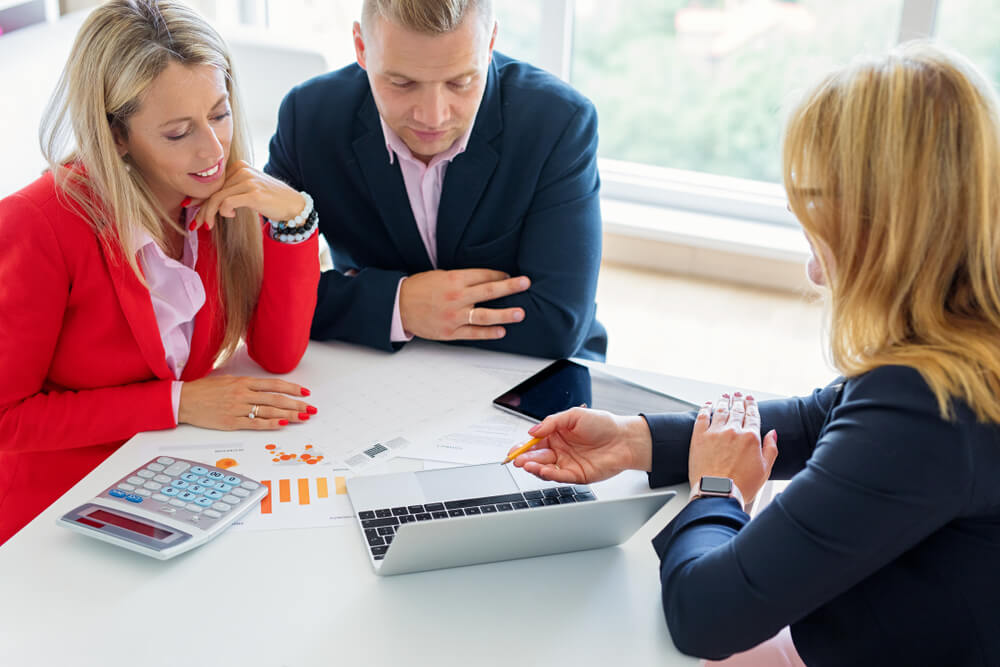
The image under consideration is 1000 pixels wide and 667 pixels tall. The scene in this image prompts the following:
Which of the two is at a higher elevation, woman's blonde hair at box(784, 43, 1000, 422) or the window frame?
woman's blonde hair at box(784, 43, 1000, 422)

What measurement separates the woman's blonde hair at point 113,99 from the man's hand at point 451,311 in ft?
1.37

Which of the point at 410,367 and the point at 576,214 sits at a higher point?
the point at 576,214

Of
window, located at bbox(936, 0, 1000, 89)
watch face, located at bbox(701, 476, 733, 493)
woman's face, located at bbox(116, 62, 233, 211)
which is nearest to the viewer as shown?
watch face, located at bbox(701, 476, 733, 493)

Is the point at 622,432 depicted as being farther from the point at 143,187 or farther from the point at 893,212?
the point at 143,187

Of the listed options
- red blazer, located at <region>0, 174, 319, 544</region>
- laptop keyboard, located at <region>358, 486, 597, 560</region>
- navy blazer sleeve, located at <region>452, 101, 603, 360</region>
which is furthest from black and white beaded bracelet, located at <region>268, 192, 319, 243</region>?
laptop keyboard, located at <region>358, 486, 597, 560</region>

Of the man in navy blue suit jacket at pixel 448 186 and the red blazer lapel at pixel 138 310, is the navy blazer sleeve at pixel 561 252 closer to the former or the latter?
the man in navy blue suit jacket at pixel 448 186

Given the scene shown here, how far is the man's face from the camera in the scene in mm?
1522

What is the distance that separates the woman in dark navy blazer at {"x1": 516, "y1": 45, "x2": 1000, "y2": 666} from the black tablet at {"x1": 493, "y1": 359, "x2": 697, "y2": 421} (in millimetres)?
388

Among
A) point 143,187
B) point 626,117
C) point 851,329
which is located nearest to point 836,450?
point 851,329

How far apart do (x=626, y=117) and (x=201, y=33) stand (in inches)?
112

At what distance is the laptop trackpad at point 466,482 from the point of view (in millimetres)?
1242

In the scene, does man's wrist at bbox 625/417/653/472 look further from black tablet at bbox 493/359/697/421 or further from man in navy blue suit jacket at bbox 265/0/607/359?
man in navy blue suit jacket at bbox 265/0/607/359

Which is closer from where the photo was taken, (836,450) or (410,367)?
(836,450)

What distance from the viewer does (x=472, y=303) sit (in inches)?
64.4
